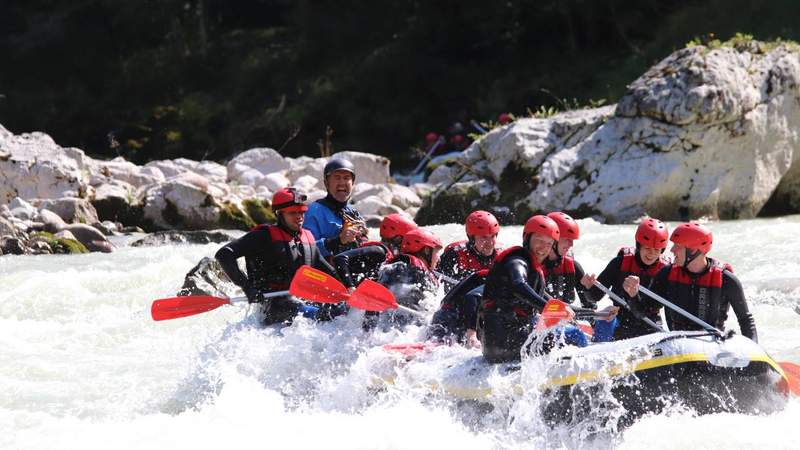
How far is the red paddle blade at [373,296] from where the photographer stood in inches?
277

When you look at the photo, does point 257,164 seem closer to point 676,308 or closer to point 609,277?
point 609,277

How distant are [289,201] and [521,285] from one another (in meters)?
2.26

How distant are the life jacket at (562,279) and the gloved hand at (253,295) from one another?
6.23ft

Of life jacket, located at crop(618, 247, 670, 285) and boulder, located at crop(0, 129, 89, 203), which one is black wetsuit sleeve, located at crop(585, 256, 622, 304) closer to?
life jacket, located at crop(618, 247, 670, 285)

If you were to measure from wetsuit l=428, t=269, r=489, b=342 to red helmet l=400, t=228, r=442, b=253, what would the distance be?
0.40m

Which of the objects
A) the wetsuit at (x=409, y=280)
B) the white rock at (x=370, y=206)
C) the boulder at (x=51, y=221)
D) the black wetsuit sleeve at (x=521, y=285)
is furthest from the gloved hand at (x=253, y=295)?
the white rock at (x=370, y=206)

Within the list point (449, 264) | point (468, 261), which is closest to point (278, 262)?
point (449, 264)

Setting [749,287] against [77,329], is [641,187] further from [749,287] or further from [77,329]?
[77,329]

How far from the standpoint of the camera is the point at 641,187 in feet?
45.4

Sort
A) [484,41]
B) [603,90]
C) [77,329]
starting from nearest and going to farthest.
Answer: [77,329]
[603,90]
[484,41]

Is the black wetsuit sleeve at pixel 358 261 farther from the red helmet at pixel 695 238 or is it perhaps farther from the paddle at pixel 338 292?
the red helmet at pixel 695 238

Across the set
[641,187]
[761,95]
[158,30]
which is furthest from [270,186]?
[158,30]

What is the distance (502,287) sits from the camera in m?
6.14

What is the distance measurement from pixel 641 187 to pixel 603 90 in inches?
284
